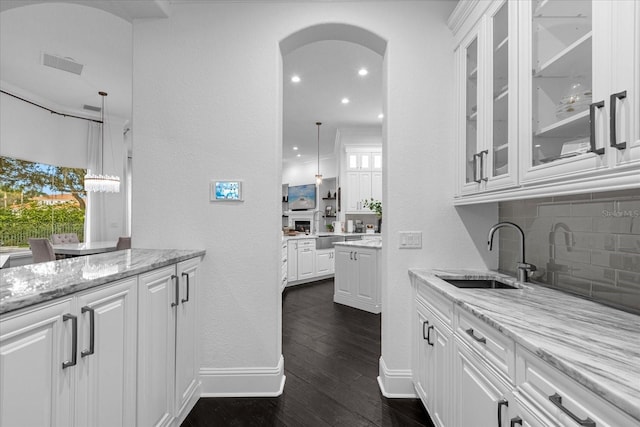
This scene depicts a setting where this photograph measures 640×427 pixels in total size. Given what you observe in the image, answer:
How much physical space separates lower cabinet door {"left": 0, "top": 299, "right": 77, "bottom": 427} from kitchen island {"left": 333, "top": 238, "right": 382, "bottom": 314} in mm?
3327

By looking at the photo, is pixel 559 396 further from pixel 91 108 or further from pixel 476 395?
pixel 91 108

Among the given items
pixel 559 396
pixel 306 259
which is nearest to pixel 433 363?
pixel 559 396

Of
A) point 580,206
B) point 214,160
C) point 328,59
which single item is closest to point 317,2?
point 214,160

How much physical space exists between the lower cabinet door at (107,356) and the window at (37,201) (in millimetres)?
5841

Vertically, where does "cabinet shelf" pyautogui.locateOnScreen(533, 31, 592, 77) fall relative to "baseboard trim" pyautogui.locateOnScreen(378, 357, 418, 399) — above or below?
above

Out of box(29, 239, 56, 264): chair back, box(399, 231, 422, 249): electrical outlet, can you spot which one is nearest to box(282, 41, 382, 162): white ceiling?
box(399, 231, 422, 249): electrical outlet

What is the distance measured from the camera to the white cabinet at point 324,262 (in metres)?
6.03

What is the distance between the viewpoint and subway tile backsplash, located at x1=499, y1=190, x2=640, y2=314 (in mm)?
1253

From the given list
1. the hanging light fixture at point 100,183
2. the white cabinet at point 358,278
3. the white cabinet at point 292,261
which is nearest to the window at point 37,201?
the hanging light fixture at point 100,183

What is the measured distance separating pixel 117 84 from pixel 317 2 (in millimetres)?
4268

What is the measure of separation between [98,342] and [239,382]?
49.1 inches

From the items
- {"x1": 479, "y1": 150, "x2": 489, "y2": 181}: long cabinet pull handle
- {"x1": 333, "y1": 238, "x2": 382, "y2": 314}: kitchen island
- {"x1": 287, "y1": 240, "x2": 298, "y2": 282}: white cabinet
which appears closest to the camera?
{"x1": 479, "y1": 150, "x2": 489, "y2": 181}: long cabinet pull handle

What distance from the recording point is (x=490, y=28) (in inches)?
66.4

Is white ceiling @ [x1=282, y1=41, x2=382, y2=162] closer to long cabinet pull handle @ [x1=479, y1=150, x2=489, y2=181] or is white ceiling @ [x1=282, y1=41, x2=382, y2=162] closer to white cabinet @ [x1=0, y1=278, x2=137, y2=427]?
long cabinet pull handle @ [x1=479, y1=150, x2=489, y2=181]
